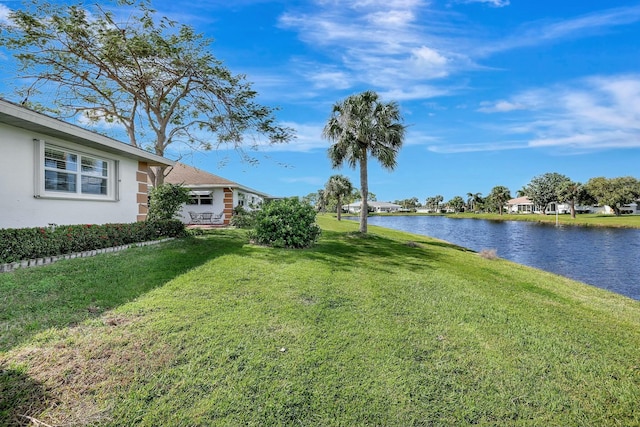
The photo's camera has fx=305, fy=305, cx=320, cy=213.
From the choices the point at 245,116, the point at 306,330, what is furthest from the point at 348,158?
the point at 306,330

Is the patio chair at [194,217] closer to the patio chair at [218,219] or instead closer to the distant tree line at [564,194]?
the patio chair at [218,219]

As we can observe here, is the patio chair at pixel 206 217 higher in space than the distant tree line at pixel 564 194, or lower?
lower

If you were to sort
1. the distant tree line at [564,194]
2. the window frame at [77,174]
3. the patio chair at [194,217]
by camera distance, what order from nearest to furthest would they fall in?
the window frame at [77,174] < the patio chair at [194,217] < the distant tree line at [564,194]

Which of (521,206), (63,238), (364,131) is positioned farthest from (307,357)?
(521,206)

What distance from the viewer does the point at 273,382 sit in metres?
2.79

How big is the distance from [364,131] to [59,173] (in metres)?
12.2

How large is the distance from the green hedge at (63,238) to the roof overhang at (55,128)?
2199 millimetres

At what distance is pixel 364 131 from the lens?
15.5 m

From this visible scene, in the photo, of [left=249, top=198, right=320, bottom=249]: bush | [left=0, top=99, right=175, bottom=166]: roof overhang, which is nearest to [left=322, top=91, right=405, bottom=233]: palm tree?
[left=249, top=198, right=320, bottom=249]: bush

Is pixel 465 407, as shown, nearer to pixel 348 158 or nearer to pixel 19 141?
pixel 19 141

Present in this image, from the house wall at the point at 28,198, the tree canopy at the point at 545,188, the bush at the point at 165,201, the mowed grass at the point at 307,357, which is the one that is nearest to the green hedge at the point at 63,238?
the house wall at the point at 28,198

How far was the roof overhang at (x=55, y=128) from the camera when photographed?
590 cm

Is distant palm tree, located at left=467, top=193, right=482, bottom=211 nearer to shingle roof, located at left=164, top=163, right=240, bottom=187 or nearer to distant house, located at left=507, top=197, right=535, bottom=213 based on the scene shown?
distant house, located at left=507, top=197, right=535, bottom=213

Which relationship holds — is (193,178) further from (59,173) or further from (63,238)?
(63,238)
